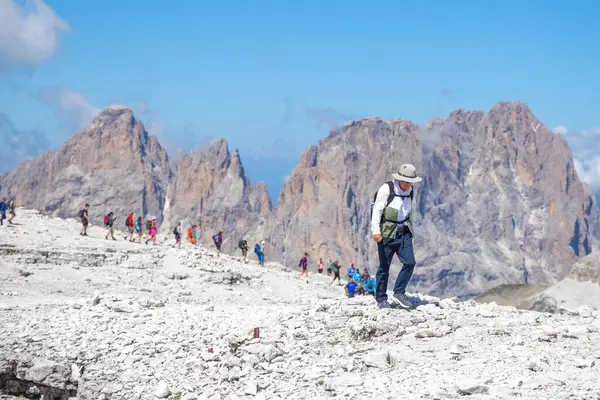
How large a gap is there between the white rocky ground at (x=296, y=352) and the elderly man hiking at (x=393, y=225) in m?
0.61

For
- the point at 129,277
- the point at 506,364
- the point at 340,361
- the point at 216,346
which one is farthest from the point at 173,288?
the point at 506,364

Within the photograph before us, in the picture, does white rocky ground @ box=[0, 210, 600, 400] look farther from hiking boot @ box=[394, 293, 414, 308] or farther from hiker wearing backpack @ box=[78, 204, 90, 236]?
hiker wearing backpack @ box=[78, 204, 90, 236]

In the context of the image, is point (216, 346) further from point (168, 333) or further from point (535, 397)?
point (535, 397)

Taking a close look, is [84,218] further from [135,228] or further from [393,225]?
[393,225]

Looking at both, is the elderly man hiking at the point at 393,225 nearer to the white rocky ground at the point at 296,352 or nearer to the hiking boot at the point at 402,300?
the hiking boot at the point at 402,300

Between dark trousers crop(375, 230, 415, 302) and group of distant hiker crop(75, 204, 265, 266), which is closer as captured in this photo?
dark trousers crop(375, 230, 415, 302)

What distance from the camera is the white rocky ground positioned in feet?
28.8

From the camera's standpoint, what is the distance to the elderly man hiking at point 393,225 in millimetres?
11922

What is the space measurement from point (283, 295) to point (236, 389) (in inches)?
814

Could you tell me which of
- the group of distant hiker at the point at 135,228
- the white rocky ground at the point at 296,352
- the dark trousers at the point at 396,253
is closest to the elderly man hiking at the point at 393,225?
the dark trousers at the point at 396,253

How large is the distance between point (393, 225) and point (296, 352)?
2.87 meters

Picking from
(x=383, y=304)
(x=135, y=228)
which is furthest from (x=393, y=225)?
(x=135, y=228)

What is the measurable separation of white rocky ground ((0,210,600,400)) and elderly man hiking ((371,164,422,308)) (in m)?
0.61

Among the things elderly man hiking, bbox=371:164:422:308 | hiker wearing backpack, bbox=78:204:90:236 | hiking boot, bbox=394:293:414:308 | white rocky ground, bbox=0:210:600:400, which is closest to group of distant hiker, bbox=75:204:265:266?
hiker wearing backpack, bbox=78:204:90:236
